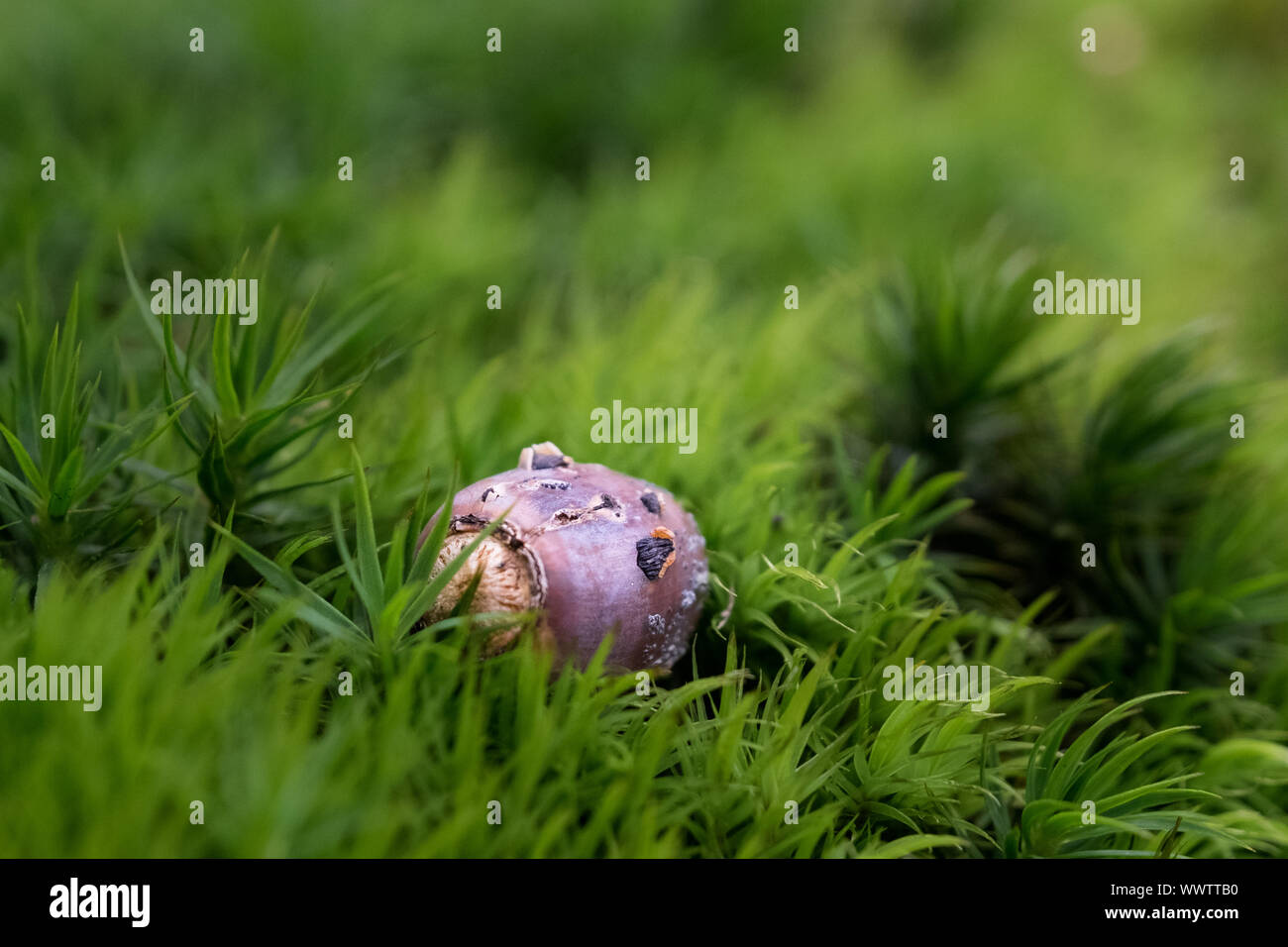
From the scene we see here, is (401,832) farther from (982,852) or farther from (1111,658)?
(1111,658)

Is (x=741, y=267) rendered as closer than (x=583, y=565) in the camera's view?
No

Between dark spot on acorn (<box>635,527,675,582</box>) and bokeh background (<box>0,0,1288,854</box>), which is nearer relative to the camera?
dark spot on acorn (<box>635,527,675,582</box>)

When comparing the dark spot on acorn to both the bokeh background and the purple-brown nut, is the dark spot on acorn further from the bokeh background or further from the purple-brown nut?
the bokeh background

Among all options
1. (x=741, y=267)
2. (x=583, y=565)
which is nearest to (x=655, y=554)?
(x=583, y=565)

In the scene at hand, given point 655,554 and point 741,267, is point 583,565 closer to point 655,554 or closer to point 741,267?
point 655,554

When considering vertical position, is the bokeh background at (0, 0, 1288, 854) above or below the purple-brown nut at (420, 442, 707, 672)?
above

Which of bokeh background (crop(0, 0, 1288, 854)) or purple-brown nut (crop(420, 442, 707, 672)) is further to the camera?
bokeh background (crop(0, 0, 1288, 854))

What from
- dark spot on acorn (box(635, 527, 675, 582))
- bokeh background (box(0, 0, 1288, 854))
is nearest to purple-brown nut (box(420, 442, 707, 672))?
dark spot on acorn (box(635, 527, 675, 582))
